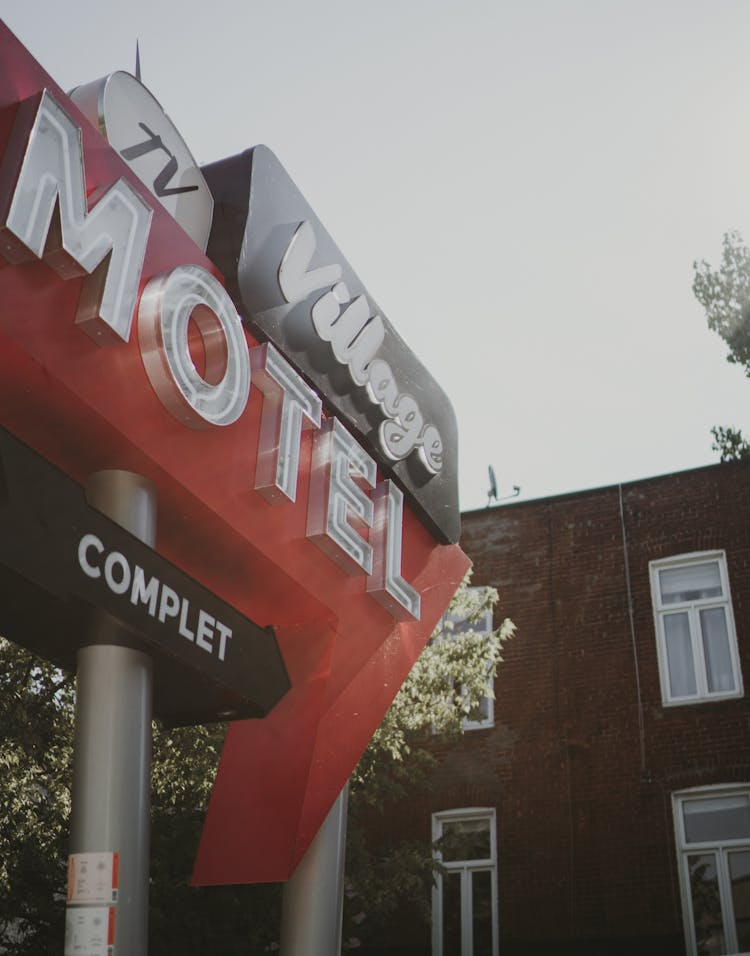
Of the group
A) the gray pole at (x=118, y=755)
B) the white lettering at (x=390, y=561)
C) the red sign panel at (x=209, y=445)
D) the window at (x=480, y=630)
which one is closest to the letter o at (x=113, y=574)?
the gray pole at (x=118, y=755)

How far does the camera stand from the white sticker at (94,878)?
5738 mm

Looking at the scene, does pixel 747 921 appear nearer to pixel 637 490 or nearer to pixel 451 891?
pixel 451 891

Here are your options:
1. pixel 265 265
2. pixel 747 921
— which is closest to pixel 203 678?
pixel 265 265

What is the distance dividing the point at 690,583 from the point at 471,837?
4928 millimetres

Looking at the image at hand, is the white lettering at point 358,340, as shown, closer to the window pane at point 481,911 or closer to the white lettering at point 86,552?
the white lettering at point 86,552

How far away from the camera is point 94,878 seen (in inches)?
227

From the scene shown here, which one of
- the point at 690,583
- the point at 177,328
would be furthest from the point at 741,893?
the point at 177,328

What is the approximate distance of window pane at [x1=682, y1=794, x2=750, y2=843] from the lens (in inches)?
614

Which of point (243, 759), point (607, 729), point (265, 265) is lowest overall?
point (243, 759)

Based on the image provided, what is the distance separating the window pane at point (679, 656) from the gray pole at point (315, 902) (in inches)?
382

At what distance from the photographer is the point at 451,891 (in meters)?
16.6

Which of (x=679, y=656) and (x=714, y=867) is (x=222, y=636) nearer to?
(x=714, y=867)

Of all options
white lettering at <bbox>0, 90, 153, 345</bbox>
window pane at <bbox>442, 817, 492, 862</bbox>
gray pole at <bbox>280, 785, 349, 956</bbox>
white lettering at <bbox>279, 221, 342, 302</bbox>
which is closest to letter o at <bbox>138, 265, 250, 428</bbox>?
white lettering at <bbox>0, 90, 153, 345</bbox>

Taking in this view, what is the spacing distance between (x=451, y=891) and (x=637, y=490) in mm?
6571
